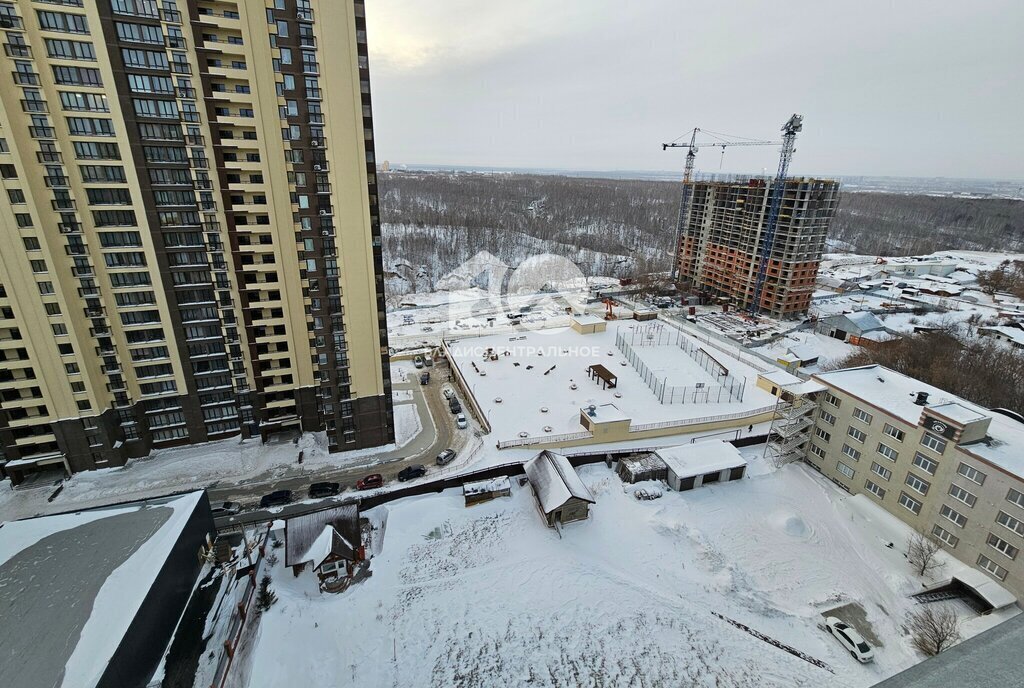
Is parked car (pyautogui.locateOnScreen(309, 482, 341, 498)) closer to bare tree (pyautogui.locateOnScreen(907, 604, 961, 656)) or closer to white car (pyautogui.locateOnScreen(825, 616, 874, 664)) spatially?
white car (pyautogui.locateOnScreen(825, 616, 874, 664))

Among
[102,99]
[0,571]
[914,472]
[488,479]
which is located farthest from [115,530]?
[914,472]

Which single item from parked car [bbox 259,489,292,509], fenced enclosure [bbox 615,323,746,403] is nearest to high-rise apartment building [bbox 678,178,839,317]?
fenced enclosure [bbox 615,323,746,403]

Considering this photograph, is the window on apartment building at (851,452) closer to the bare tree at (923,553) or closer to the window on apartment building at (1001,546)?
the bare tree at (923,553)

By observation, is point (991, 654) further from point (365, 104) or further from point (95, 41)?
point (95, 41)

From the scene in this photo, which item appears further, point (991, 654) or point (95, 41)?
point (95, 41)

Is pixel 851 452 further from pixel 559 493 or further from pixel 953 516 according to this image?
pixel 559 493

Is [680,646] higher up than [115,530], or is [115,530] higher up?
[115,530]

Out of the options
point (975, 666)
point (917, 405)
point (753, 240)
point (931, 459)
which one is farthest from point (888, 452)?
point (753, 240)
